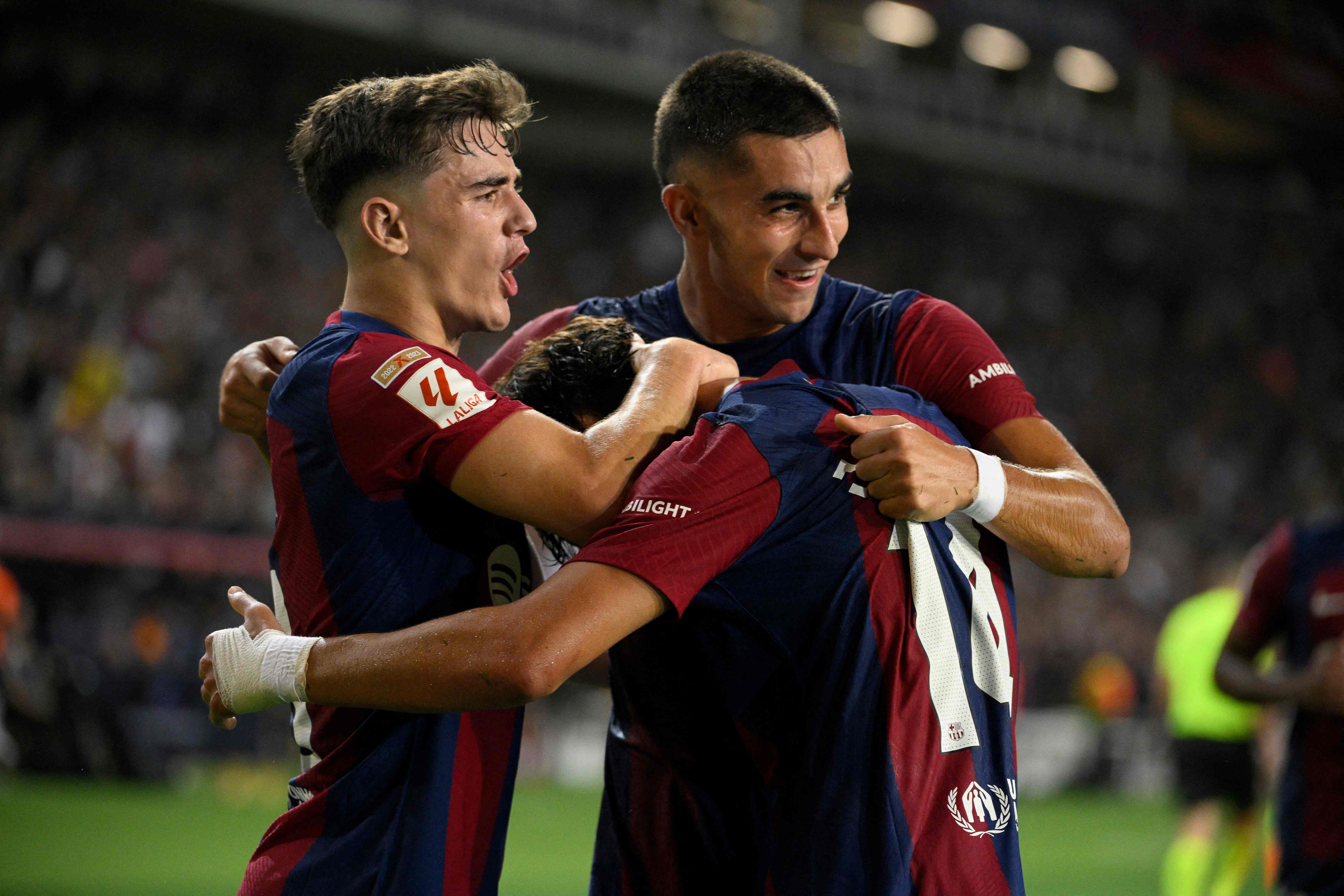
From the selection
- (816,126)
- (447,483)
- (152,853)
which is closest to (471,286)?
(447,483)

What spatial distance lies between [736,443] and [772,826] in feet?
2.28

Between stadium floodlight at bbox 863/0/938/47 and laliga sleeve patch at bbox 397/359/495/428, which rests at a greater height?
stadium floodlight at bbox 863/0/938/47

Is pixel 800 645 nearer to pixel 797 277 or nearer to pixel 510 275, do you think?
pixel 510 275

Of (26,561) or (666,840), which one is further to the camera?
(26,561)

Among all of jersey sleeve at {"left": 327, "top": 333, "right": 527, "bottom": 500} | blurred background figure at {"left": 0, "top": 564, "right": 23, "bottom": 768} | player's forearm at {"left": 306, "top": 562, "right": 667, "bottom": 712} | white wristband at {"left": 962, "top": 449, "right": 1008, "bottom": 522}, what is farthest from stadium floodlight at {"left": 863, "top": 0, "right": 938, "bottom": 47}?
player's forearm at {"left": 306, "top": 562, "right": 667, "bottom": 712}

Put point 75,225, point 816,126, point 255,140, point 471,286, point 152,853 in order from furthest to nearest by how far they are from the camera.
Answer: point 255,140, point 75,225, point 152,853, point 816,126, point 471,286

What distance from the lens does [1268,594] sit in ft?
16.0

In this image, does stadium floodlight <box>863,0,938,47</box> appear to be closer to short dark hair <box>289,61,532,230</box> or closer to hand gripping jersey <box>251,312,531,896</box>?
short dark hair <box>289,61,532,230</box>

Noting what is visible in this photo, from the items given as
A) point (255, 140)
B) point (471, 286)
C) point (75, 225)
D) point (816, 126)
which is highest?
point (255, 140)

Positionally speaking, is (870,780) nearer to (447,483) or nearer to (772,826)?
(772,826)

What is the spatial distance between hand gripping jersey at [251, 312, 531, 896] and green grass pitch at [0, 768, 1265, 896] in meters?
5.55

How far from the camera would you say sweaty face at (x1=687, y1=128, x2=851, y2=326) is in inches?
127

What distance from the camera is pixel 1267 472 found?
72.1 ft

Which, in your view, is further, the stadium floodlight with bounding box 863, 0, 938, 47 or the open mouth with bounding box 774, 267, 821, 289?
the stadium floodlight with bounding box 863, 0, 938, 47
